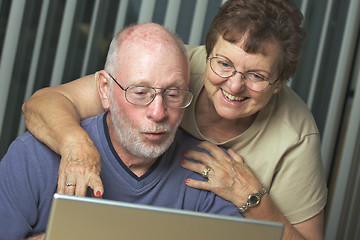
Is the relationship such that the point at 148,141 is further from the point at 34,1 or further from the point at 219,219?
the point at 34,1

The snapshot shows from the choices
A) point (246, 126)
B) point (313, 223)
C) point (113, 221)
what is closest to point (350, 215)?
point (313, 223)

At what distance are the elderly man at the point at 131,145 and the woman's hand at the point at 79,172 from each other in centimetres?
21

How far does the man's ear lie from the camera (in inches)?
64.9

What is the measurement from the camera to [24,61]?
2547 mm

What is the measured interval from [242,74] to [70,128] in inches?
22.4

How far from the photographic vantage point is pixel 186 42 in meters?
2.71

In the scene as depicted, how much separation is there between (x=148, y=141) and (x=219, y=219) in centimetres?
62

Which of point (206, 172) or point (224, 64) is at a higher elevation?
point (224, 64)

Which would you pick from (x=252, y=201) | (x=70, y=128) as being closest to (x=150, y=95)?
(x=70, y=128)

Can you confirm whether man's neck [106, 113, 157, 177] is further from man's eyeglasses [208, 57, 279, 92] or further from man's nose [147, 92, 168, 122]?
man's eyeglasses [208, 57, 279, 92]

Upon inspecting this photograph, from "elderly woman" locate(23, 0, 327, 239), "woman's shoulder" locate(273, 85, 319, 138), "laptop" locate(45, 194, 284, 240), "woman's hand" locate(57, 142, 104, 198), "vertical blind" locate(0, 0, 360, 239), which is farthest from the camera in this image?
"vertical blind" locate(0, 0, 360, 239)

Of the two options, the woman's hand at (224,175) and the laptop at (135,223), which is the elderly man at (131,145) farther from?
the laptop at (135,223)

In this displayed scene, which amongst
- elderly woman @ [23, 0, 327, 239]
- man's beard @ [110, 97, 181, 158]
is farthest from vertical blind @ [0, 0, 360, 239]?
man's beard @ [110, 97, 181, 158]

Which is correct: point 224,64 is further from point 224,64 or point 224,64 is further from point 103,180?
point 103,180
